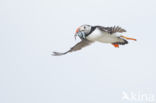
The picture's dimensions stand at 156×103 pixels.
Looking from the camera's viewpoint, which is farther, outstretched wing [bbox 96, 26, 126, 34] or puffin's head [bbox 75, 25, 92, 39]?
outstretched wing [bbox 96, 26, 126, 34]

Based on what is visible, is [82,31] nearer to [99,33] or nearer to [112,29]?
[99,33]

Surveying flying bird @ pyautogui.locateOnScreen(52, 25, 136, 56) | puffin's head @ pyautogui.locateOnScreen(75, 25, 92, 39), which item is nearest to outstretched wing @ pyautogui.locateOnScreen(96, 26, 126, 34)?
flying bird @ pyautogui.locateOnScreen(52, 25, 136, 56)

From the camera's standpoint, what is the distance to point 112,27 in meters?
15.4

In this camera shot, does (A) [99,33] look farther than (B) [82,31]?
Yes

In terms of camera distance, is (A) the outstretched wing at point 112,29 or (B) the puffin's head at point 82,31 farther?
(A) the outstretched wing at point 112,29

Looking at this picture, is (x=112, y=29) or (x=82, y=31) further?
(x=112, y=29)

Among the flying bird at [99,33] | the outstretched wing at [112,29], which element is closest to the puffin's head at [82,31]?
the flying bird at [99,33]

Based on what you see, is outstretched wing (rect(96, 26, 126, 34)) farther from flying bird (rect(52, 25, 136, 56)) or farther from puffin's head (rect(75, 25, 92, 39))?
puffin's head (rect(75, 25, 92, 39))

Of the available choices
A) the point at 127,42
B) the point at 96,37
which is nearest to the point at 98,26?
the point at 96,37

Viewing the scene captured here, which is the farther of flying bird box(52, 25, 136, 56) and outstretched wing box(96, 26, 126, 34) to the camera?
outstretched wing box(96, 26, 126, 34)

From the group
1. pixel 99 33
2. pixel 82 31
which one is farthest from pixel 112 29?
pixel 82 31

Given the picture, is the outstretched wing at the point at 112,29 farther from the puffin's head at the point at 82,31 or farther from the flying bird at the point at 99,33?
the puffin's head at the point at 82,31

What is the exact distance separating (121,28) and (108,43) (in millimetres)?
775

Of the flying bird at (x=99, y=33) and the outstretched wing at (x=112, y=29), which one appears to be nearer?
the flying bird at (x=99, y=33)
